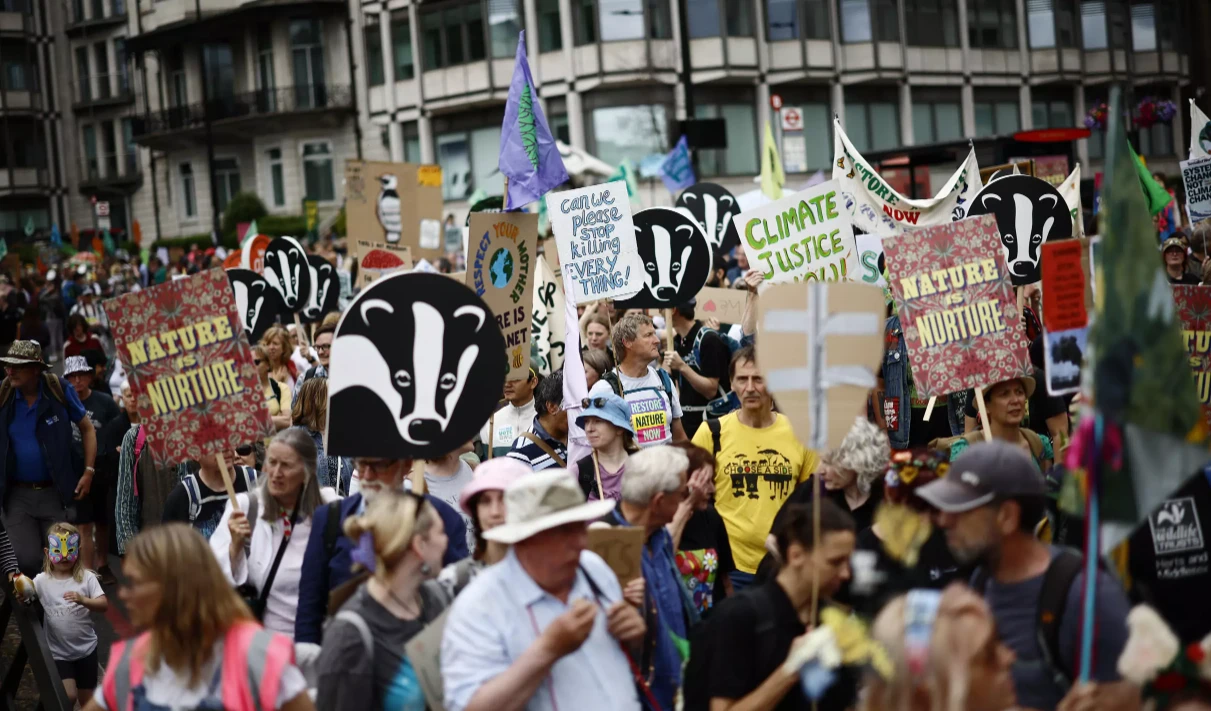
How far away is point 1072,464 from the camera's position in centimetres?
349

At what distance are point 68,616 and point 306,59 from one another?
44.0m

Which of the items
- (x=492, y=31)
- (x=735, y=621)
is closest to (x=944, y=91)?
(x=492, y=31)

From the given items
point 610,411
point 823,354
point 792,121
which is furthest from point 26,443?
point 792,121

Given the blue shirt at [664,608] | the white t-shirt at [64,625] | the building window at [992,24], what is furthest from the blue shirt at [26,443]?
Result: the building window at [992,24]

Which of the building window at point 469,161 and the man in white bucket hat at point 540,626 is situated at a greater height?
the building window at point 469,161

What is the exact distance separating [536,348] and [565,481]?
696cm

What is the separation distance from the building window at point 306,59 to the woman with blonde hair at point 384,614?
46.2m

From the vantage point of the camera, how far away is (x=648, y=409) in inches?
317

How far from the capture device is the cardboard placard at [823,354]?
175 inches

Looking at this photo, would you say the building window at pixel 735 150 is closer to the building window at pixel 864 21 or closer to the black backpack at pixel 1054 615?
the building window at pixel 864 21

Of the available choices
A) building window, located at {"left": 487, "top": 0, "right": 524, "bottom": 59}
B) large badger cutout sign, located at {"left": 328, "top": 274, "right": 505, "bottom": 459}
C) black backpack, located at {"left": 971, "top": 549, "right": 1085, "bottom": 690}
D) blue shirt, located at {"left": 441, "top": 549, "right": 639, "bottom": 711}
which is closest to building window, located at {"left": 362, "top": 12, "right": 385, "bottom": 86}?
building window, located at {"left": 487, "top": 0, "right": 524, "bottom": 59}

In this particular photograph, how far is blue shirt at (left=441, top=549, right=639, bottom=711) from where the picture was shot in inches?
145

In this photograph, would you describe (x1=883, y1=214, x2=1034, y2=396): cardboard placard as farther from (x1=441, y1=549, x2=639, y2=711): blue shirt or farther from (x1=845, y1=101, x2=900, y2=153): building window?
(x1=845, y1=101, x2=900, y2=153): building window

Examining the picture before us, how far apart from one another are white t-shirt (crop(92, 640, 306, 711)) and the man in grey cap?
179 centimetres
